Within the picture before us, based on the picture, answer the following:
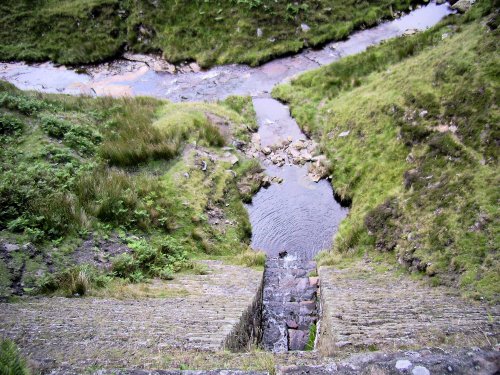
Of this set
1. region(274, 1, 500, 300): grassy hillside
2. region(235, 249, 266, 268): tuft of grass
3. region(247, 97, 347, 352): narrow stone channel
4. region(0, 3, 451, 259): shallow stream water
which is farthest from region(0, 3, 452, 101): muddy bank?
region(235, 249, 266, 268): tuft of grass

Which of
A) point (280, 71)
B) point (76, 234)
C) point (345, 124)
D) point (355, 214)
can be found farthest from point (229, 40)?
point (76, 234)

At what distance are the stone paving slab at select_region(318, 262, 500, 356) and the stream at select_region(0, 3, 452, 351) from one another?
5.38 feet

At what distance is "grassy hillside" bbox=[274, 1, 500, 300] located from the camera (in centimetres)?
765

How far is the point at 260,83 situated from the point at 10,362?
60.5 feet

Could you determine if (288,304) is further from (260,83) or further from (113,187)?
(260,83)

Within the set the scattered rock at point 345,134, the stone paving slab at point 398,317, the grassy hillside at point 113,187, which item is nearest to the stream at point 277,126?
the grassy hillside at point 113,187

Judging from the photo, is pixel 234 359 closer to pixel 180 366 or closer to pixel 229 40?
pixel 180 366

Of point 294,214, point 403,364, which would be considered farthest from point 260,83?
point 403,364

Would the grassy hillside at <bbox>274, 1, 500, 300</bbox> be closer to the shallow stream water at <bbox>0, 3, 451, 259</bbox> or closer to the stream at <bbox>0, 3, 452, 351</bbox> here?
the stream at <bbox>0, 3, 452, 351</bbox>

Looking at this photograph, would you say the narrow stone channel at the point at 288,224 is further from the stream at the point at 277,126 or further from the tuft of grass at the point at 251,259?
the tuft of grass at the point at 251,259

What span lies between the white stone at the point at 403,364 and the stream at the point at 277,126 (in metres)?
4.97

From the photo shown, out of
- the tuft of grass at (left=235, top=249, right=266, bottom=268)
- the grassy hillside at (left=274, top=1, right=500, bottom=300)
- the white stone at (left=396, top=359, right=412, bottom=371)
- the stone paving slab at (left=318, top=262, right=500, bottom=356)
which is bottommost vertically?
the tuft of grass at (left=235, top=249, right=266, bottom=268)

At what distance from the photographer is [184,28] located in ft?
75.9

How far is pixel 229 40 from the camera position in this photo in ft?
73.4
